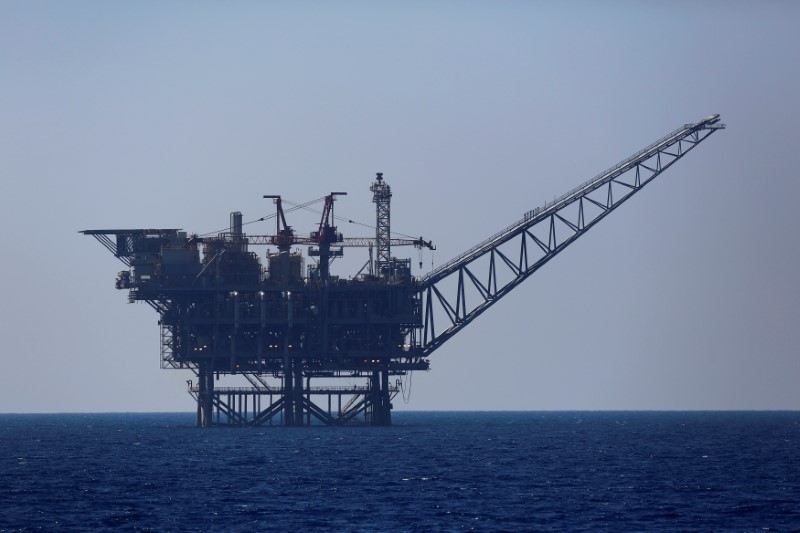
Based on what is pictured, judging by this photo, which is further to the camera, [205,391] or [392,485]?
[205,391]

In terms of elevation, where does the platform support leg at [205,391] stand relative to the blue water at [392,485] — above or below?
above

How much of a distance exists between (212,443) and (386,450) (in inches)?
649

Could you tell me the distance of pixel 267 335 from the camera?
136 metres

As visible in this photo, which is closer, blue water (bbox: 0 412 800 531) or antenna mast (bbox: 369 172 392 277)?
blue water (bbox: 0 412 800 531)

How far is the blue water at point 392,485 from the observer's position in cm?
7012

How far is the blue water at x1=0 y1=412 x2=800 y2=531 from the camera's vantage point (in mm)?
70125

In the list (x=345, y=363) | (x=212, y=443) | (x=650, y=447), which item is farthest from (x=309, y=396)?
(x=650, y=447)

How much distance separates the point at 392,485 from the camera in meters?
87.0

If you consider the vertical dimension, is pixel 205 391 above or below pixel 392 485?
above

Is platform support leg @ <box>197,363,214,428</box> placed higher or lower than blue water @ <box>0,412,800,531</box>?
higher

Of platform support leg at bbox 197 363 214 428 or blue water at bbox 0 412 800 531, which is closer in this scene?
blue water at bbox 0 412 800 531

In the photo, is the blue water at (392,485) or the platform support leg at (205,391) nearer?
the blue water at (392,485)

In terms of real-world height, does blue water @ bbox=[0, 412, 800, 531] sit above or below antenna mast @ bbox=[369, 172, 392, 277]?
below

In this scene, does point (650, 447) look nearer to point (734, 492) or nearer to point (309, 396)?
point (309, 396)
